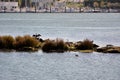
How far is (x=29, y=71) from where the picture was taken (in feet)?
173

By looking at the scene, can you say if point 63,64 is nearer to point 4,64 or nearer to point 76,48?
point 4,64

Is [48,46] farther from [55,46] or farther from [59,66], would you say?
[59,66]

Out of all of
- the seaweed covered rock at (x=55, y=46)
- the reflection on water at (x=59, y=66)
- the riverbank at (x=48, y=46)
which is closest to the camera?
the reflection on water at (x=59, y=66)

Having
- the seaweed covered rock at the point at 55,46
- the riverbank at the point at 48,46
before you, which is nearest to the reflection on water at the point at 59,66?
the seaweed covered rock at the point at 55,46

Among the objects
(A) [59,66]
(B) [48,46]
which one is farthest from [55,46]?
(A) [59,66]

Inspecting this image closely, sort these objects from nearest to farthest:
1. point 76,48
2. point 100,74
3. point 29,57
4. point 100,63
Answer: point 100,74 → point 100,63 → point 29,57 → point 76,48

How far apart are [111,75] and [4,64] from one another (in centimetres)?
1276

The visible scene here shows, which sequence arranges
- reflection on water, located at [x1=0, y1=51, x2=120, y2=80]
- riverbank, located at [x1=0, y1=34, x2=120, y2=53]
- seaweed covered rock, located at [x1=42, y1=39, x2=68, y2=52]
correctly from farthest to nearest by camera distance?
riverbank, located at [x1=0, y1=34, x2=120, y2=53], seaweed covered rock, located at [x1=42, y1=39, x2=68, y2=52], reflection on water, located at [x1=0, y1=51, x2=120, y2=80]

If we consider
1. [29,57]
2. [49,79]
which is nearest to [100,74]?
[49,79]

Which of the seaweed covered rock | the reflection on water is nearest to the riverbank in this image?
the seaweed covered rock

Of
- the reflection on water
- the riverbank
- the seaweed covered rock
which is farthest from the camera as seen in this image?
the riverbank

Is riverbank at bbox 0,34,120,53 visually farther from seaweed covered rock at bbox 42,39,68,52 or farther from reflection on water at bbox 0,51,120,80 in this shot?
reflection on water at bbox 0,51,120,80

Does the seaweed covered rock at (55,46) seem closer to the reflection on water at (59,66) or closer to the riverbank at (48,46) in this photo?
the riverbank at (48,46)

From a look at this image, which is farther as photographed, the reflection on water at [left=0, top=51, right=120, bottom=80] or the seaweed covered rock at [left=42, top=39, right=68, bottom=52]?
the seaweed covered rock at [left=42, top=39, right=68, bottom=52]
